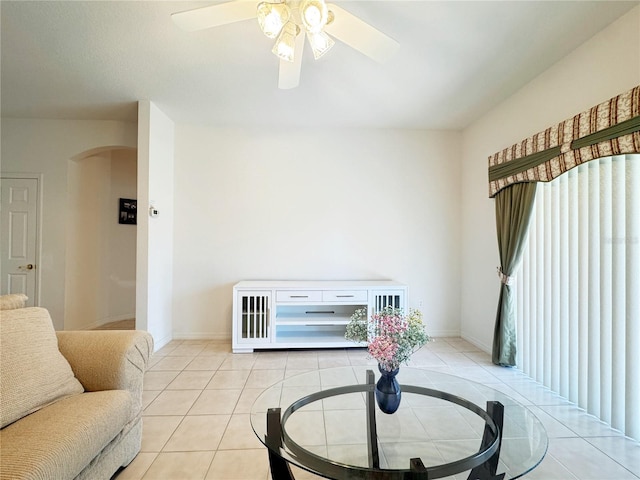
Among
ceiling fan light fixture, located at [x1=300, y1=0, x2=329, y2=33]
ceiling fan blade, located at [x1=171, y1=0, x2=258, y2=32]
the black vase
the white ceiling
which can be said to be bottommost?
the black vase

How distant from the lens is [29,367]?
125 centimetres

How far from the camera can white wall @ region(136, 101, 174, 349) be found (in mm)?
2965

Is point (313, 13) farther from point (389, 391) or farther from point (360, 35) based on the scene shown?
point (389, 391)

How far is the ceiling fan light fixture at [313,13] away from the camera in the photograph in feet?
4.61

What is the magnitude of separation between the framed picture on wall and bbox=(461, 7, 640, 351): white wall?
472 cm

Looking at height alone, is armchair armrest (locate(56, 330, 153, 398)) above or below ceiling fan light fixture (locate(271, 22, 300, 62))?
below

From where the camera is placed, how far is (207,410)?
6.70 ft

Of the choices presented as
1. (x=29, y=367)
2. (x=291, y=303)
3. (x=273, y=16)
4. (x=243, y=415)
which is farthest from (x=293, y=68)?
(x=243, y=415)

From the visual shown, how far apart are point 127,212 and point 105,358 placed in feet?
12.1

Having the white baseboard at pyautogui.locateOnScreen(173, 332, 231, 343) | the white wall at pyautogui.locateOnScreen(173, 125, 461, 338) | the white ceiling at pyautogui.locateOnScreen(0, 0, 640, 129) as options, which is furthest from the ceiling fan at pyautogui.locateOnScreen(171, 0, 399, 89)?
the white baseboard at pyautogui.locateOnScreen(173, 332, 231, 343)

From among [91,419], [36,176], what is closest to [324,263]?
[91,419]

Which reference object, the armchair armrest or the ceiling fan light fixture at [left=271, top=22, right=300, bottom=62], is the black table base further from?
the ceiling fan light fixture at [left=271, top=22, right=300, bottom=62]

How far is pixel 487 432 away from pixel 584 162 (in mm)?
1798

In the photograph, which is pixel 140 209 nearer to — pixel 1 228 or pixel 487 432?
pixel 1 228
